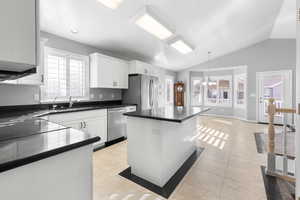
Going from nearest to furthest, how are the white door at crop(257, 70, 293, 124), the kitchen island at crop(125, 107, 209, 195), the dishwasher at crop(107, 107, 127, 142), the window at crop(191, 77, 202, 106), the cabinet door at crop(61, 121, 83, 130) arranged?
the kitchen island at crop(125, 107, 209, 195) < the cabinet door at crop(61, 121, 83, 130) < the dishwasher at crop(107, 107, 127, 142) < the white door at crop(257, 70, 293, 124) < the window at crop(191, 77, 202, 106)

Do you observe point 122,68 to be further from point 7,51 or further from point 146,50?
point 7,51

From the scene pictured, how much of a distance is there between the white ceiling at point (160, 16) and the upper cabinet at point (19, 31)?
6.50ft

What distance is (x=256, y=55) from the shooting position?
609cm

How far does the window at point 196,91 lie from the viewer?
810 centimetres

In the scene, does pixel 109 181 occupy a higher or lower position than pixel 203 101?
lower

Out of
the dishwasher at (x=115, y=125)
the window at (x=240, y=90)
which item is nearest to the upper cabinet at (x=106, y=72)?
the dishwasher at (x=115, y=125)

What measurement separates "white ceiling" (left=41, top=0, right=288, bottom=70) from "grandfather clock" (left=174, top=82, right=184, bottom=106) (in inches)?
125

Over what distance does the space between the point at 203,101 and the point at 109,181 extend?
7088 millimetres

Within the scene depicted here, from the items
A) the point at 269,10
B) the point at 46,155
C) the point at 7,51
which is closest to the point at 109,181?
the point at 46,155

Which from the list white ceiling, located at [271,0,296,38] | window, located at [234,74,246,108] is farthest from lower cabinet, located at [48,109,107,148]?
window, located at [234,74,246,108]

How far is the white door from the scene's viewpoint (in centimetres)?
548

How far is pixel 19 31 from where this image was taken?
69 centimetres

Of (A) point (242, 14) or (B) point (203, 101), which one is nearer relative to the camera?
(A) point (242, 14)

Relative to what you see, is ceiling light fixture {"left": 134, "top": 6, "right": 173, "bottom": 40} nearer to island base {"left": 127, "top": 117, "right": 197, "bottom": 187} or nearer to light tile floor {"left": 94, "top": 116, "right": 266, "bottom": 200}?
island base {"left": 127, "top": 117, "right": 197, "bottom": 187}
